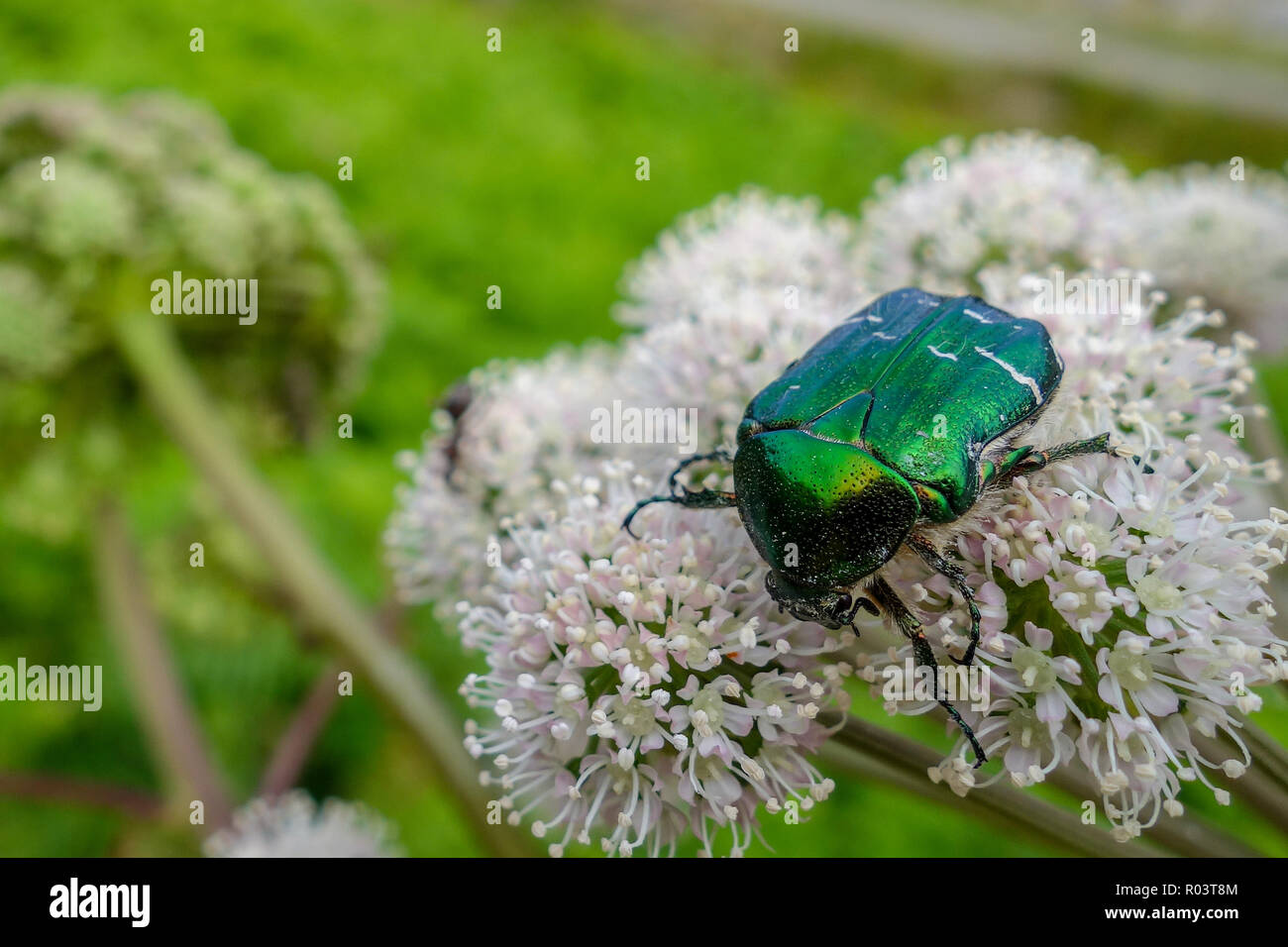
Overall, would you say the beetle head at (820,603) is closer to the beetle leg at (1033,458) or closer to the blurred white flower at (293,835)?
the beetle leg at (1033,458)

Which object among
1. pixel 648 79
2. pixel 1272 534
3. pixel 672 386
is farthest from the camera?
pixel 648 79

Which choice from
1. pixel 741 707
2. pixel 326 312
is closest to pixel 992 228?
pixel 741 707

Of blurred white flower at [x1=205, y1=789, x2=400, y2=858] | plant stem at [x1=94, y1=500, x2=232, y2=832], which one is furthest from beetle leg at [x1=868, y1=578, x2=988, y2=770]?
plant stem at [x1=94, y1=500, x2=232, y2=832]

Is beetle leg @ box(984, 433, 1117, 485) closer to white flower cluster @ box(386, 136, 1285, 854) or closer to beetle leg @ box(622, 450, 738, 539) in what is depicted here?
white flower cluster @ box(386, 136, 1285, 854)

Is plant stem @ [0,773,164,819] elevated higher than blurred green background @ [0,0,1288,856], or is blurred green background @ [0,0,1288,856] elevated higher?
blurred green background @ [0,0,1288,856]
